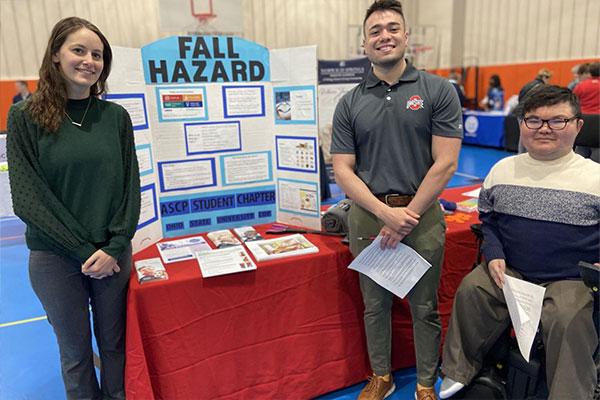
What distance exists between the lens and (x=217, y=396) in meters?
1.83

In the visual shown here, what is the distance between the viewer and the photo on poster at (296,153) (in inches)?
84.7

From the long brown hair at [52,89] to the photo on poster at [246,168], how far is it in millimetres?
880

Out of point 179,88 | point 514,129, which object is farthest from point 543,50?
point 179,88

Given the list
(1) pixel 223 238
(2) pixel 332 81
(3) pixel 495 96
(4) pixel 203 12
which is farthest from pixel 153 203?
(3) pixel 495 96

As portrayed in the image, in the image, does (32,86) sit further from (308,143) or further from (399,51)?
(399,51)

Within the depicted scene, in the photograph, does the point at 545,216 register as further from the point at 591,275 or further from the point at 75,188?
the point at 75,188

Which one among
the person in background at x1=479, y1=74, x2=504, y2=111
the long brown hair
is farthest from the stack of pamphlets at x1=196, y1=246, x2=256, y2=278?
the person in background at x1=479, y1=74, x2=504, y2=111

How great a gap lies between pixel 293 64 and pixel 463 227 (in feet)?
3.73

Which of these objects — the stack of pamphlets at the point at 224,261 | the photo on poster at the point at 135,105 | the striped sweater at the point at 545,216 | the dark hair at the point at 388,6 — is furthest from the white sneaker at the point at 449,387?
the photo on poster at the point at 135,105

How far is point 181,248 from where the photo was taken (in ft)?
6.54

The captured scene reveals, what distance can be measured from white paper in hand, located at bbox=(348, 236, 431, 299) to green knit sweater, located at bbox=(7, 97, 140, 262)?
0.90 metres

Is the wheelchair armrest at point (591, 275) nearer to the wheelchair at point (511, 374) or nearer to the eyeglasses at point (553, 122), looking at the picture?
the wheelchair at point (511, 374)

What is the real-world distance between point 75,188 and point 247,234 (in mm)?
896

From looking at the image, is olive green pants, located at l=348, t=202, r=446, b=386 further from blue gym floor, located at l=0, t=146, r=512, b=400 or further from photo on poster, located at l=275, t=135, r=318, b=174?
photo on poster, located at l=275, t=135, r=318, b=174
